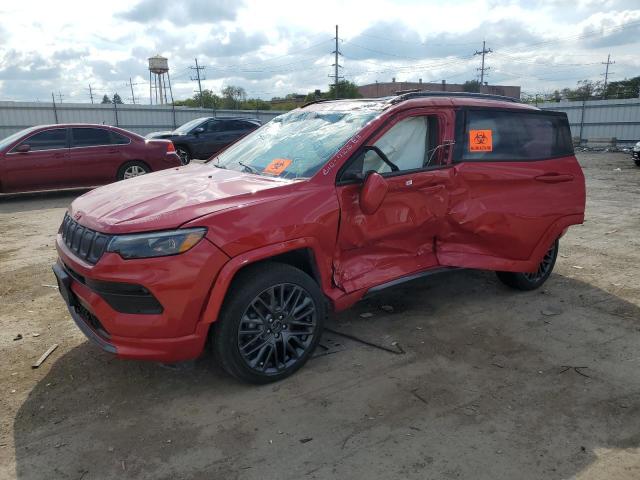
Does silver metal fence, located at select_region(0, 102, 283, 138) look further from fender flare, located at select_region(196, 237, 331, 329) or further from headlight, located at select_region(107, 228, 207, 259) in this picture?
headlight, located at select_region(107, 228, 207, 259)

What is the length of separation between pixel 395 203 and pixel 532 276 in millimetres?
2055

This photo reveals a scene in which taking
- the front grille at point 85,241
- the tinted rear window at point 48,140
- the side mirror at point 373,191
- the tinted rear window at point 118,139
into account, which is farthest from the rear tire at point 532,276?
the tinted rear window at point 48,140

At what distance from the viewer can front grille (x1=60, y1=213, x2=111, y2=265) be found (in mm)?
2949

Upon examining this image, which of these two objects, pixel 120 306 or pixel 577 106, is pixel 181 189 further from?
pixel 577 106

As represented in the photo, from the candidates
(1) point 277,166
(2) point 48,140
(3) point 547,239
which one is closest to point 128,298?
(1) point 277,166

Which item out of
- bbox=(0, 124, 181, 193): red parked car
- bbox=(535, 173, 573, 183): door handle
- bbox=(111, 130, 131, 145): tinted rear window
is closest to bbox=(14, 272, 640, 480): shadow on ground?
bbox=(535, 173, 573, 183): door handle

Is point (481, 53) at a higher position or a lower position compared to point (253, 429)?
higher

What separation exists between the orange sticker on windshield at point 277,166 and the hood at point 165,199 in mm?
123

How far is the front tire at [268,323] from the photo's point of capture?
310 centimetres

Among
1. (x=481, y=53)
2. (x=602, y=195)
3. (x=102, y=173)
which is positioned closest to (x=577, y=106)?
(x=602, y=195)

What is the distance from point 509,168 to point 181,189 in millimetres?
2790

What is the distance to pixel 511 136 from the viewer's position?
14.9 ft

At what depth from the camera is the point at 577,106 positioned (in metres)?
26.5

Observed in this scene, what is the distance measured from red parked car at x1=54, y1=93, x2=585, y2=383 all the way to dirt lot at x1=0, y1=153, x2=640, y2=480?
374 millimetres
